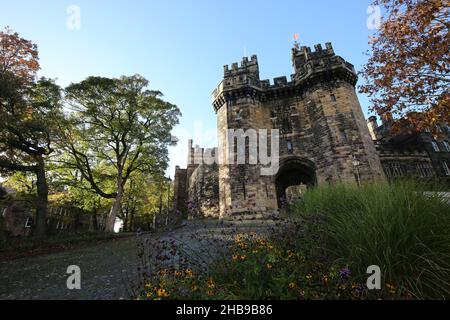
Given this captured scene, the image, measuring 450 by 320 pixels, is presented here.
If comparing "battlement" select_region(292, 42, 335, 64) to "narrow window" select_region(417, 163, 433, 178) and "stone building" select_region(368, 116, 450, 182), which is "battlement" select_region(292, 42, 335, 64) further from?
"narrow window" select_region(417, 163, 433, 178)

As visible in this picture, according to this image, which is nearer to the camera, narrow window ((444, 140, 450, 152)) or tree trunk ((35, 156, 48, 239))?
tree trunk ((35, 156, 48, 239))

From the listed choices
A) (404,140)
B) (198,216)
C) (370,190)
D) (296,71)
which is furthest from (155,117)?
(404,140)

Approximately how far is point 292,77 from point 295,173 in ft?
26.6

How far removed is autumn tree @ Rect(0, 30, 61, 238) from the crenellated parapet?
11649 millimetres

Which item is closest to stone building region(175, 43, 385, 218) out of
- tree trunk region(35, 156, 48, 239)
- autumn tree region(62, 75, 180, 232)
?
autumn tree region(62, 75, 180, 232)

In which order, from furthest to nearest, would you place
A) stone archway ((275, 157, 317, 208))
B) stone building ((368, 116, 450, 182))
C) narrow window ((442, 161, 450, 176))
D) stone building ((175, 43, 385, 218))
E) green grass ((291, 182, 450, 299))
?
narrow window ((442, 161, 450, 176)), stone building ((368, 116, 450, 182)), stone archway ((275, 157, 317, 208)), stone building ((175, 43, 385, 218)), green grass ((291, 182, 450, 299))

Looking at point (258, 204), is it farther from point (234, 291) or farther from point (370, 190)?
point (234, 291)

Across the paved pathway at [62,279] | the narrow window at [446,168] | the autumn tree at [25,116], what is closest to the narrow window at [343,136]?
the paved pathway at [62,279]

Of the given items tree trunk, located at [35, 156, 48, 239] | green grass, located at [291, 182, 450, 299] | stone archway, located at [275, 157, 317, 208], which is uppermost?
stone archway, located at [275, 157, 317, 208]

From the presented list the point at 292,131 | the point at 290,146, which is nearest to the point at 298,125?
the point at 292,131

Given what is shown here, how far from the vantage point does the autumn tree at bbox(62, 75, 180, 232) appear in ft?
51.9

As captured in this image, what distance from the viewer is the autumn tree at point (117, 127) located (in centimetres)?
1581

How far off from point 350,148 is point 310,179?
4.04 meters

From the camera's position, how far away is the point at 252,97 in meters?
18.8
